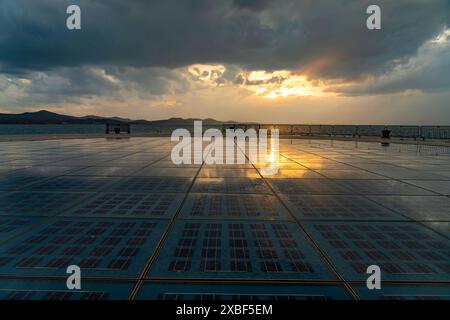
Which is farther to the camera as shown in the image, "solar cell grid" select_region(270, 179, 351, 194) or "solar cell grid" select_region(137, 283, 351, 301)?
"solar cell grid" select_region(270, 179, 351, 194)

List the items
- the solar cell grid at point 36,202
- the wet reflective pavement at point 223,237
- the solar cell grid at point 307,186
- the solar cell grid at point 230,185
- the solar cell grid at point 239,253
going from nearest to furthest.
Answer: the wet reflective pavement at point 223,237
the solar cell grid at point 239,253
the solar cell grid at point 36,202
the solar cell grid at point 307,186
the solar cell grid at point 230,185

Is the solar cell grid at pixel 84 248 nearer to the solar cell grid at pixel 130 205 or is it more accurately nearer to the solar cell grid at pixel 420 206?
the solar cell grid at pixel 130 205

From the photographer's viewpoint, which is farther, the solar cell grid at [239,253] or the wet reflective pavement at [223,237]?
the solar cell grid at [239,253]

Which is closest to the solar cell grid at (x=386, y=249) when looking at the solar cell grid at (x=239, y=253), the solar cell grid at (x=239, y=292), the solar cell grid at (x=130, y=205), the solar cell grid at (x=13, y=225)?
the solar cell grid at (x=239, y=253)

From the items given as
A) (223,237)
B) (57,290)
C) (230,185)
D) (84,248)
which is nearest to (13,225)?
(84,248)

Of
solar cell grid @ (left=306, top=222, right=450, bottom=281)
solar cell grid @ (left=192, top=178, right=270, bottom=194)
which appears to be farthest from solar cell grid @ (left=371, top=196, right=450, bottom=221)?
solar cell grid @ (left=192, top=178, right=270, bottom=194)

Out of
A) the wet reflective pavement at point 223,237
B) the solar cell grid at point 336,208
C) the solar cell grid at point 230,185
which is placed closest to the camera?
the wet reflective pavement at point 223,237

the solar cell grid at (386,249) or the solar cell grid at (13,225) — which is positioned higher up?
the solar cell grid at (13,225)

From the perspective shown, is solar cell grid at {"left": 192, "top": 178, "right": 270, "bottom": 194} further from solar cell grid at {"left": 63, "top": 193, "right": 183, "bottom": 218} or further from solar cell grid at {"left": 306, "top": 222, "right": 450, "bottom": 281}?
solar cell grid at {"left": 306, "top": 222, "right": 450, "bottom": 281}

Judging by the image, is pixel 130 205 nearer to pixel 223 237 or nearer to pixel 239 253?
pixel 223 237
